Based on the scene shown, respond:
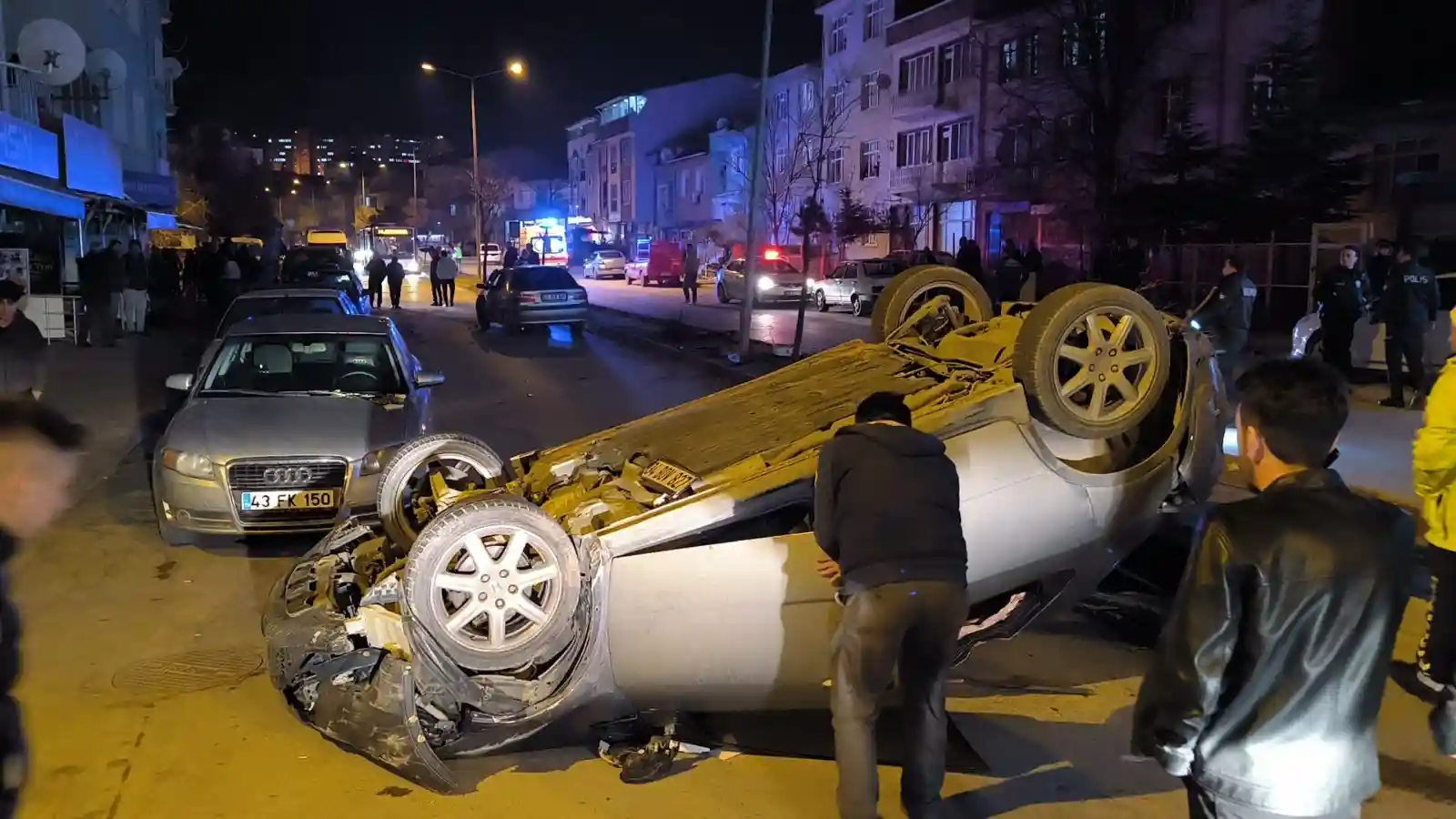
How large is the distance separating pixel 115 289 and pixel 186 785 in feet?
67.5

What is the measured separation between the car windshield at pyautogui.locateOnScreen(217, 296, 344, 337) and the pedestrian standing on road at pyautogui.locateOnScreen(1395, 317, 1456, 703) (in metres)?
10.9

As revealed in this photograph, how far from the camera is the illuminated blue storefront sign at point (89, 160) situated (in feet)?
76.5

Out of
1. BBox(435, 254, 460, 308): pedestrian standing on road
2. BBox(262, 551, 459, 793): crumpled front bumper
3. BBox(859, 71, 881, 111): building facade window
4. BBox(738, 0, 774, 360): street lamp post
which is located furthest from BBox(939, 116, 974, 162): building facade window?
BBox(262, 551, 459, 793): crumpled front bumper

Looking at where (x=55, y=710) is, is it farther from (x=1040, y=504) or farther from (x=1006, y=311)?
(x=1006, y=311)

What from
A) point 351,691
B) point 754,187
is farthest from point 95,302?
point 351,691

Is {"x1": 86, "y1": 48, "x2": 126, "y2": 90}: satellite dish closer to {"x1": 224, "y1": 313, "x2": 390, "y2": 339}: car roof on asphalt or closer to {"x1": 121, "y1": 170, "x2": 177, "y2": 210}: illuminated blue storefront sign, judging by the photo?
{"x1": 121, "y1": 170, "x2": 177, "y2": 210}: illuminated blue storefront sign

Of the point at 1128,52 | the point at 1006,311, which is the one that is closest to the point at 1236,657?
the point at 1006,311

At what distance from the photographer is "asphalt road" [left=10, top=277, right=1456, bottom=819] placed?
4.17 m

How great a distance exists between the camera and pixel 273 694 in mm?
5203

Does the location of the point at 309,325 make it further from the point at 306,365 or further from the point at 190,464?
the point at 190,464

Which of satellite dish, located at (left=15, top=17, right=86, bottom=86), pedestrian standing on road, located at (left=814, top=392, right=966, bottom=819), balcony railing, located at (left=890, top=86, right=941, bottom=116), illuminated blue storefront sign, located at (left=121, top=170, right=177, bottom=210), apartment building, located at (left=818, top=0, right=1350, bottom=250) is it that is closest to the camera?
pedestrian standing on road, located at (left=814, top=392, right=966, bottom=819)

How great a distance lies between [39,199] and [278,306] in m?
11.2

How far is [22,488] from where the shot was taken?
2703 mm

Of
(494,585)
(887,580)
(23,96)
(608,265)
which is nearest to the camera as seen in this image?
(887,580)
